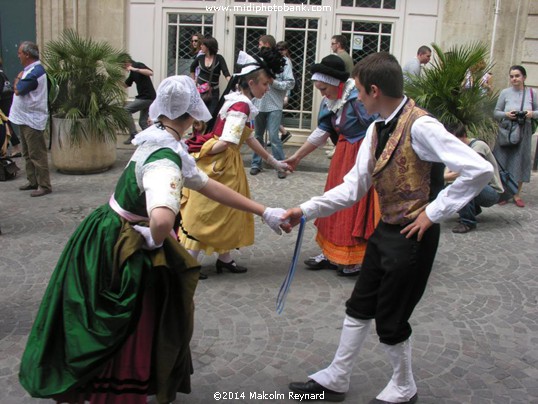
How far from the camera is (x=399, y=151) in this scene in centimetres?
299

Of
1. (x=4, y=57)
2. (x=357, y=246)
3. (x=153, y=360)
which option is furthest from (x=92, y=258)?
(x=4, y=57)

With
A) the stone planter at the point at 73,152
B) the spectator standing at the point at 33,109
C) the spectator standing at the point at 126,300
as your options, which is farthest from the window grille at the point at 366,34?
the spectator standing at the point at 126,300

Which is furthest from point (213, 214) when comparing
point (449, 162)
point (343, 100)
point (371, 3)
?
point (371, 3)

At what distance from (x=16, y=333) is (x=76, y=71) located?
5132 mm

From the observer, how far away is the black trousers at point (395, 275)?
10.1 ft

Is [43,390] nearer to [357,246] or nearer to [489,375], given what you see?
[489,375]

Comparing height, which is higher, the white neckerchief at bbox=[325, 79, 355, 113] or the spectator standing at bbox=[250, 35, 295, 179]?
the white neckerchief at bbox=[325, 79, 355, 113]

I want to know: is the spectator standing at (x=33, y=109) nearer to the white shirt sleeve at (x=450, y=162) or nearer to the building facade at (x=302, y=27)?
the building facade at (x=302, y=27)

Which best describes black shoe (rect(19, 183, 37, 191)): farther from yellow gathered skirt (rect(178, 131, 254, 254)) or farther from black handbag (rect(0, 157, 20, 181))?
yellow gathered skirt (rect(178, 131, 254, 254))

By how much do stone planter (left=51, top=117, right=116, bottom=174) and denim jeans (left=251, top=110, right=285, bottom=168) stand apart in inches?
82.5

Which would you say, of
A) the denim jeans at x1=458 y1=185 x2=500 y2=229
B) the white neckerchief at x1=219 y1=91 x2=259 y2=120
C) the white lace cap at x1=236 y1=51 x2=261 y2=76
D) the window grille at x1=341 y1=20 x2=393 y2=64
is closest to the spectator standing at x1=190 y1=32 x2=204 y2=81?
the window grille at x1=341 y1=20 x2=393 y2=64

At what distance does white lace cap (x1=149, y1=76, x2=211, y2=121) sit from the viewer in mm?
2939

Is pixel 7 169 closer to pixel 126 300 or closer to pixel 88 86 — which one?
pixel 88 86

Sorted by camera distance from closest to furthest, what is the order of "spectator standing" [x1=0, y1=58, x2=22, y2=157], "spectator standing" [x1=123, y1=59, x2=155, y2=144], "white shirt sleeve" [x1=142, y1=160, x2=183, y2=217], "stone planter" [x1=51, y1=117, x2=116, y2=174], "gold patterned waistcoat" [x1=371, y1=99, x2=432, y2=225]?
"white shirt sleeve" [x1=142, y1=160, x2=183, y2=217] < "gold patterned waistcoat" [x1=371, y1=99, x2=432, y2=225] < "stone planter" [x1=51, y1=117, x2=116, y2=174] < "spectator standing" [x1=0, y1=58, x2=22, y2=157] < "spectator standing" [x1=123, y1=59, x2=155, y2=144]
